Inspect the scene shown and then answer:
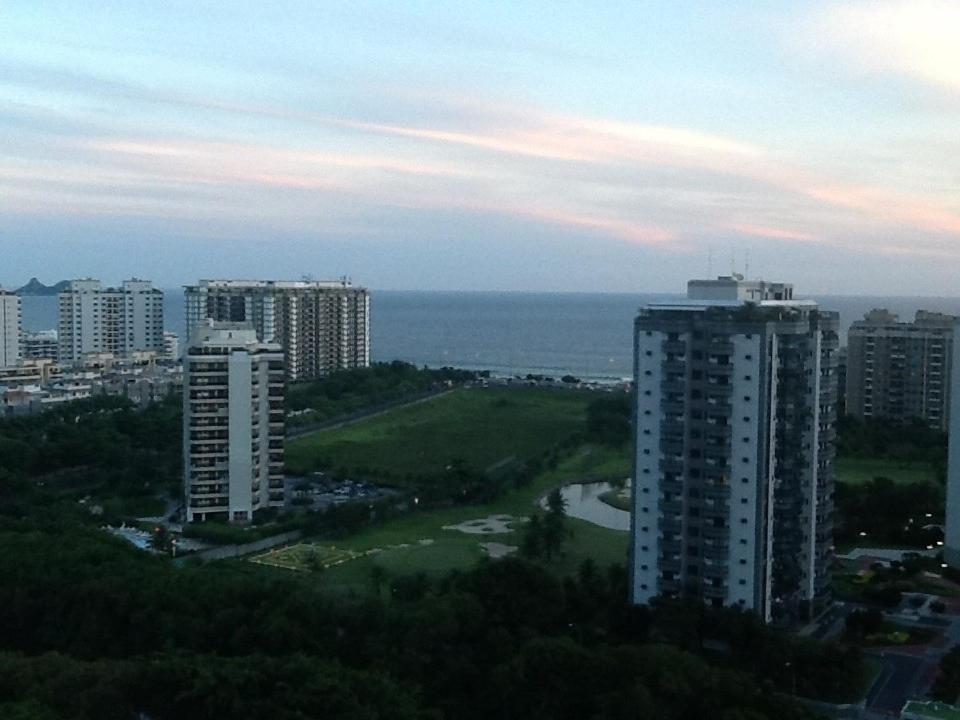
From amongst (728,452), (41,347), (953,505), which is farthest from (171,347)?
(728,452)

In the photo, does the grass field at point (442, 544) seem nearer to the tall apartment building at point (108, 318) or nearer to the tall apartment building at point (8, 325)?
the tall apartment building at point (108, 318)

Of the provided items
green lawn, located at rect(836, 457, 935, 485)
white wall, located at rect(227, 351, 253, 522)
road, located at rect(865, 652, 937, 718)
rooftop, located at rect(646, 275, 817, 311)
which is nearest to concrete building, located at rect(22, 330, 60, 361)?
white wall, located at rect(227, 351, 253, 522)

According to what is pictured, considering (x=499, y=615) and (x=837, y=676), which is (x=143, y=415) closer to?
(x=499, y=615)

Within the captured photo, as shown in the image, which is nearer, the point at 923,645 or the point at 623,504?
the point at 923,645

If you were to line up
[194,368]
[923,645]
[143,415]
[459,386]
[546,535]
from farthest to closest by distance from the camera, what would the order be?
1. [459,386]
2. [143,415]
3. [194,368]
4. [546,535]
5. [923,645]

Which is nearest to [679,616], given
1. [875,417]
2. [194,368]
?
[194,368]

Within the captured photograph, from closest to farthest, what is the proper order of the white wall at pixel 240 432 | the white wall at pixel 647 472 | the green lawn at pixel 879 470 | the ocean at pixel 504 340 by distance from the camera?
the white wall at pixel 647 472 → the white wall at pixel 240 432 → the green lawn at pixel 879 470 → the ocean at pixel 504 340

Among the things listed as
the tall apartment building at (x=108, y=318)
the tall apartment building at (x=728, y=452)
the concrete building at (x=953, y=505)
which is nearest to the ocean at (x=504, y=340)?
the tall apartment building at (x=108, y=318)
